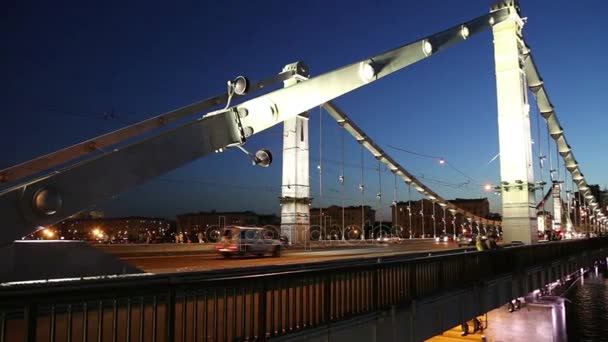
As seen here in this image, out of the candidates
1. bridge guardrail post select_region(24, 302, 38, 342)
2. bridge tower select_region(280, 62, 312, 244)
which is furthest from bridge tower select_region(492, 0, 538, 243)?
bridge guardrail post select_region(24, 302, 38, 342)

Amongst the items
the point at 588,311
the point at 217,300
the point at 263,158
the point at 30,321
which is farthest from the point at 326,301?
the point at 588,311

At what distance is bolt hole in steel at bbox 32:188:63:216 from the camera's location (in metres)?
8.85

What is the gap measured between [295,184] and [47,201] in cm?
2534

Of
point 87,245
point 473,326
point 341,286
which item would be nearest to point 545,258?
point 473,326

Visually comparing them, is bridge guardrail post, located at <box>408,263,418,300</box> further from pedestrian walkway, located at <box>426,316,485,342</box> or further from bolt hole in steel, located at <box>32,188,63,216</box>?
pedestrian walkway, located at <box>426,316,485,342</box>

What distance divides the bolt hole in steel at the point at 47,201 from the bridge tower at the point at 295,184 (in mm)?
24815

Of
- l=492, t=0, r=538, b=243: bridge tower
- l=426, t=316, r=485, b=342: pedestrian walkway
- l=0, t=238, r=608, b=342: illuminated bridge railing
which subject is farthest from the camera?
l=492, t=0, r=538, b=243: bridge tower

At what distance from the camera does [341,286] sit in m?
8.73

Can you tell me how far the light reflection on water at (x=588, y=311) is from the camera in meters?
31.4

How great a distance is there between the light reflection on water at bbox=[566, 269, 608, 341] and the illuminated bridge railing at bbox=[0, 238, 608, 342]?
74.3 ft

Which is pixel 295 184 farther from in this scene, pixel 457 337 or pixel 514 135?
pixel 457 337

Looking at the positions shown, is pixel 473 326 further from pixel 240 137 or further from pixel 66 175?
pixel 66 175

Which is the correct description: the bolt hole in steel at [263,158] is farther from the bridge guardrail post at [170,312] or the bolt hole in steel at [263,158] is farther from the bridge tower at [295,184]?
the bridge tower at [295,184]

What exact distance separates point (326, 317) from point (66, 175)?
4.99 meters
